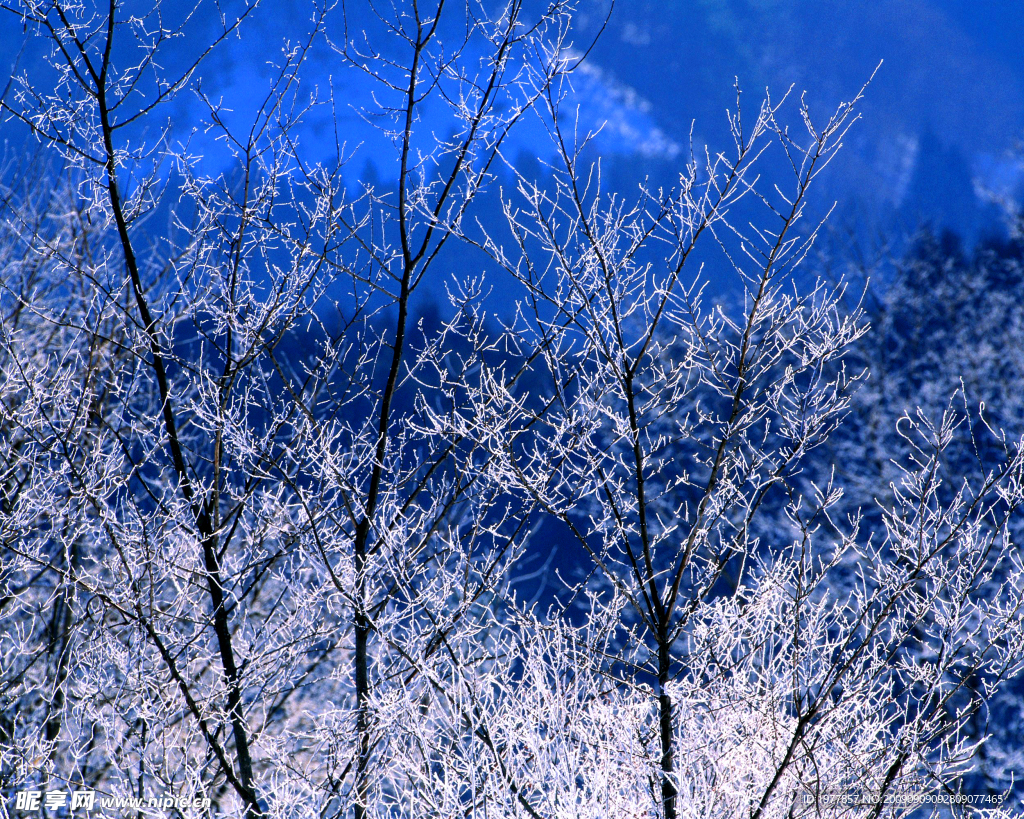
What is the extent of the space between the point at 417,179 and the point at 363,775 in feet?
9.72

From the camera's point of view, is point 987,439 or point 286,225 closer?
point 286,225

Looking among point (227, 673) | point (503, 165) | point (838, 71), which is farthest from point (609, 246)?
point (838, 71)

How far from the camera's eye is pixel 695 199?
3012 mm

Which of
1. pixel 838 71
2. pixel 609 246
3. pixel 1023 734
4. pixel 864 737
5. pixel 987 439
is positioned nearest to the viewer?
pixel 609 246

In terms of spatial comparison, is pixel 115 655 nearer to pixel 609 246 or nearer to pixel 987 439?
pixel 609 246

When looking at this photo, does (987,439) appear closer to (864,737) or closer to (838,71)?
(864,737)

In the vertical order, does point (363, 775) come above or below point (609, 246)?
below

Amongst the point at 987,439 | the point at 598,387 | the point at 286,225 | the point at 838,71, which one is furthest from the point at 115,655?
the point at 838,71

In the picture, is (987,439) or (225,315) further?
(987,439)

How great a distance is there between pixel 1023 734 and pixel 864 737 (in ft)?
34.3

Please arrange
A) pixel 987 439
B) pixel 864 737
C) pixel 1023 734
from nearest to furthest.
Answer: pixel 864 737 < pixel 1023 734 < pixel 987 439

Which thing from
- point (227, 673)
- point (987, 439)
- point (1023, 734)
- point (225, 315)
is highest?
point (987, 439)

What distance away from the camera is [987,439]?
566 inches

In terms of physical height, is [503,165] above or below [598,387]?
above
